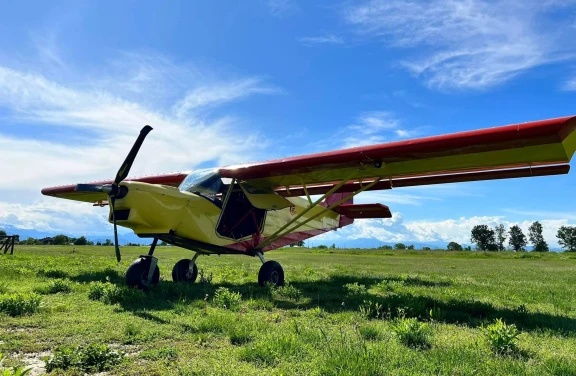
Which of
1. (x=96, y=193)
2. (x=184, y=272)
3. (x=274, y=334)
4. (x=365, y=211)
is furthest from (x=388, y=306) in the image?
(x=96, y=193)

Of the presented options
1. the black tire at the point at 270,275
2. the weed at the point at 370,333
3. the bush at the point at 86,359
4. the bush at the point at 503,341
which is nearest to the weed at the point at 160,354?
the bush at the point at 86,359

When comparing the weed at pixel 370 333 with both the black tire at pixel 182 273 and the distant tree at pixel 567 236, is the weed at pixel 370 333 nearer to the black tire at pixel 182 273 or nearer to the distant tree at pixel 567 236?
the black tire at pixel 182 273

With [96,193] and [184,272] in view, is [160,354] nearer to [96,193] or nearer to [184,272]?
[184,272]

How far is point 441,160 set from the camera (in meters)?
7.86

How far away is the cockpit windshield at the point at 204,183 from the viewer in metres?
8.98

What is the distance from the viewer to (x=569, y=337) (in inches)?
181

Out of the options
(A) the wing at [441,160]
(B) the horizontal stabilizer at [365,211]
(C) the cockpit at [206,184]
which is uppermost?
(A) the wing at [441,160]

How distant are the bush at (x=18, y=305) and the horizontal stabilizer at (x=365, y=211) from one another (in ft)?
32.1

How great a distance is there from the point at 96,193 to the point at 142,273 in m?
6.83

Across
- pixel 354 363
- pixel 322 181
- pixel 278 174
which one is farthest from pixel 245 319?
pixel 322 181

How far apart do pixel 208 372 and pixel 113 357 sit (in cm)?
99

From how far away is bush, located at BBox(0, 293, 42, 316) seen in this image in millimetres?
5051

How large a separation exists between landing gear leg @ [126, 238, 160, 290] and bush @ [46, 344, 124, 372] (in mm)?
4001

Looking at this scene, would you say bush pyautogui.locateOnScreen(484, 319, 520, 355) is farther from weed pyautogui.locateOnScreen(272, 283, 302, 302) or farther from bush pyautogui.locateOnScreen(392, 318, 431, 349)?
weed pyautogui.locateOnScreen(272, 283, 302, 302)
